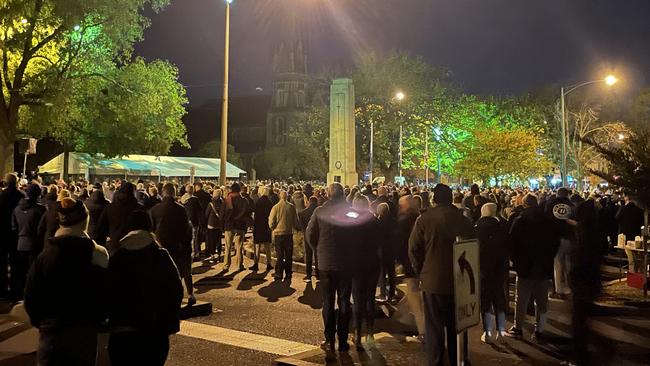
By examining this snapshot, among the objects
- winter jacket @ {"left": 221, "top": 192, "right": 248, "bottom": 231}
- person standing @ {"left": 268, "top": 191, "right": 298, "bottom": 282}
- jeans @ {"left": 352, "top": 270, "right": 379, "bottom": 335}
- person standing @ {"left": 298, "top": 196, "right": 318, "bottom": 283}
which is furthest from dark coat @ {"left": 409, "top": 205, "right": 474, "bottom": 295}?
winter jacket @ {"left": 221, "top": 192, "right": 248, "bottom": 231}

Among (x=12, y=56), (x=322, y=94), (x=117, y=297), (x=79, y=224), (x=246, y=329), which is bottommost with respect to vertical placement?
(x=246, y=329)

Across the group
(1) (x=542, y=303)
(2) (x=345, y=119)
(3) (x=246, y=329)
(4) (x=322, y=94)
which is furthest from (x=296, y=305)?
(4) (x=322, y=94)

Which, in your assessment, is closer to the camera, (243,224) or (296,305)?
(296,305)

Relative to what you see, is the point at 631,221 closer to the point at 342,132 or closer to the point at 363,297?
the point at 363,297

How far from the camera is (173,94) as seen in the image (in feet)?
107

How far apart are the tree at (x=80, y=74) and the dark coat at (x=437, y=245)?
1551 cm

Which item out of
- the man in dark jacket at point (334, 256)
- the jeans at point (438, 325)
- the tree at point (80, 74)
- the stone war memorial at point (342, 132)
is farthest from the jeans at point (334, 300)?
the stone war memorial at point (342, 132)

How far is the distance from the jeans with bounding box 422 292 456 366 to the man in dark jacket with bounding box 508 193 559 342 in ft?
8.08

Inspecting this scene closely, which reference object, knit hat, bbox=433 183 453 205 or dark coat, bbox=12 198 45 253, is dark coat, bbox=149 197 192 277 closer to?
dark coat, bbox=12 198 45 253

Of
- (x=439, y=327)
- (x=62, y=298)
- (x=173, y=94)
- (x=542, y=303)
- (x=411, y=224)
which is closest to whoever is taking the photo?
(x=62, y=298)

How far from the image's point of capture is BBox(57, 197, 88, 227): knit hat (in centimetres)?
439

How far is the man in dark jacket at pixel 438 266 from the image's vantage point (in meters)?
6.13

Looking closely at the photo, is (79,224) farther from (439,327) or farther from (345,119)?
(345,119)

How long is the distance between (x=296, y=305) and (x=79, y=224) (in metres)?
6.55
